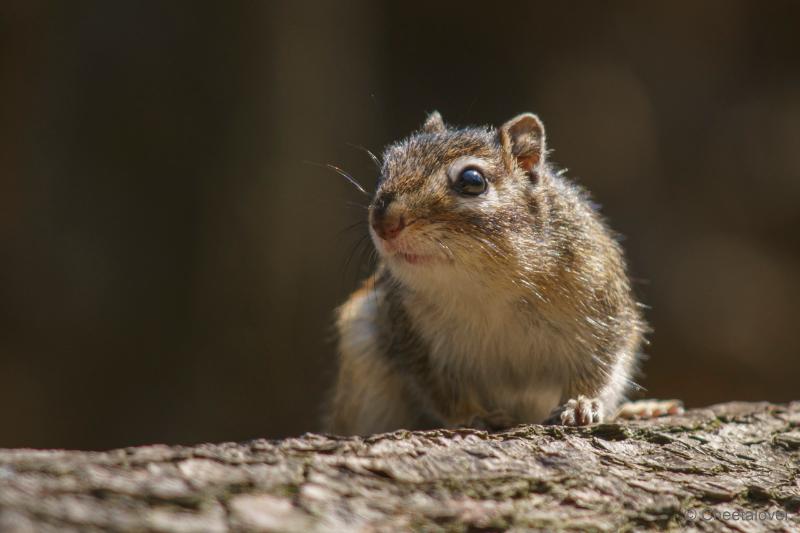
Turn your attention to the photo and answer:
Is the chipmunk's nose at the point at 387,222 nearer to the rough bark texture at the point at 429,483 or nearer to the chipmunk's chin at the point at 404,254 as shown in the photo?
the chipmunk's chin at the point at 404,254

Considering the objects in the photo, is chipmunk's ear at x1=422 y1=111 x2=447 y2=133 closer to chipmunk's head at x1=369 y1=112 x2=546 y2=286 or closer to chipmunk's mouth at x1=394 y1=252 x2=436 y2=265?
chipmunk's head at x1=369 y1=112 x2=546 y2=286

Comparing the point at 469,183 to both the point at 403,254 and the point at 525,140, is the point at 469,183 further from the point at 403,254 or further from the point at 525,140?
the point at 525,140

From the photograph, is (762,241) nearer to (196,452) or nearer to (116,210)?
(116,210)

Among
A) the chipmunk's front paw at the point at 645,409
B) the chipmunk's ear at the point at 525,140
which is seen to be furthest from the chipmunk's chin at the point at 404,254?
the chipmunk's front paw at the point at 645,409

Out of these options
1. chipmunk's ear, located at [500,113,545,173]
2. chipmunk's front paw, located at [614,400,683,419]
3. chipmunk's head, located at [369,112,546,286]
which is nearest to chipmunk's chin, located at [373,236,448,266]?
chipmunk's head, located at [369,112,546,286]

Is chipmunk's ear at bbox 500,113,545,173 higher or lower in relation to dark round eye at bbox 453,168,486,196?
higher

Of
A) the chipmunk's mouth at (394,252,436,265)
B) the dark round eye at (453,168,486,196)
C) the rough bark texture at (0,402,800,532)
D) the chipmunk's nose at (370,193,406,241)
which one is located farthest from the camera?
the dark round eye at (453,168,486,196)

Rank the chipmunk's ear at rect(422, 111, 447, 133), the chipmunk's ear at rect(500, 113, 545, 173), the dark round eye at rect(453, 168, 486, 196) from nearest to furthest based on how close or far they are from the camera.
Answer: the dark round eye at rect(453, 168, 486, 196) < the chipmunk's ear at rect(500, 113, 545, 173) < the chipmunk's ear at rect(422, 111, 447, 133)
